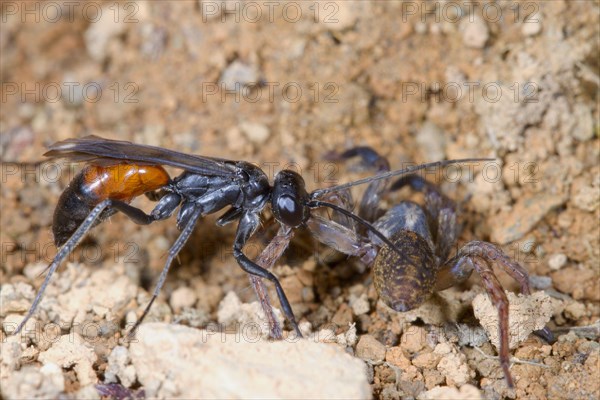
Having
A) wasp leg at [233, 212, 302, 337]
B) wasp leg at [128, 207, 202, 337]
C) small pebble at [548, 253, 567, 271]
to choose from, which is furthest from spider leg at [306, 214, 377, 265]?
small pebble at [548, 253, 567, 271]

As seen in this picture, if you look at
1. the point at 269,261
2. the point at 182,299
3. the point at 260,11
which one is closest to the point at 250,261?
the point at 269,261

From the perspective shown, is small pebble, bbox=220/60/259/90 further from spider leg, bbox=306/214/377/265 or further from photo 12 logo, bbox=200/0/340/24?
spider leg, bbox=306/214/377/265

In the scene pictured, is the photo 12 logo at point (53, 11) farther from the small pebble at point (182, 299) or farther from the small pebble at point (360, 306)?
the small pebble at point (360, 306)

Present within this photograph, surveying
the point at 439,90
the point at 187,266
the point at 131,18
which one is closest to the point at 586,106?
the point at 439,90

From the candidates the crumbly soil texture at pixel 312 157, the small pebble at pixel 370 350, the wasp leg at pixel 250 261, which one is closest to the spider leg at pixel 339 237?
the crumbly soil texture at pixel 312 157

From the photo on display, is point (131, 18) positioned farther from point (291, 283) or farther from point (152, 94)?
point (291, 283)

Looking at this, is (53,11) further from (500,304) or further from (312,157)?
(500,304)

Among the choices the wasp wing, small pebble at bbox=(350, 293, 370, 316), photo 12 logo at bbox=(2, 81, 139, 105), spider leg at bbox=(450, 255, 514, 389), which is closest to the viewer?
spider leg at bbox=(450, 255, 514, 389)
